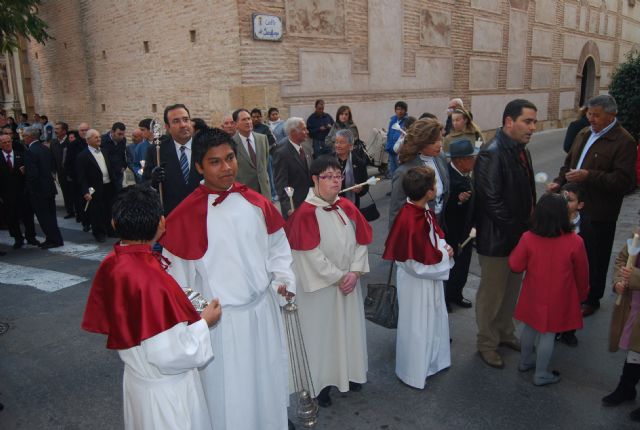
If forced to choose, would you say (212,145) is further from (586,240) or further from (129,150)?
(129,150)

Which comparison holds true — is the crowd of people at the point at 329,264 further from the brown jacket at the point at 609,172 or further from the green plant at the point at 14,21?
the green plant at the point at 14,21

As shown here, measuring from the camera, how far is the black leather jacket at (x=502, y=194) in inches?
158

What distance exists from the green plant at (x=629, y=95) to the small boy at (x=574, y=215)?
7.12 meters

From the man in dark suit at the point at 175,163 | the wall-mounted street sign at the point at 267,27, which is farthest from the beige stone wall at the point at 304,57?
the man in dark suit at the point at 175,163

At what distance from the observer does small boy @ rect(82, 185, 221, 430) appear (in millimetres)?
2131

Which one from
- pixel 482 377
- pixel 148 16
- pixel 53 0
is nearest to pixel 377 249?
pixel 482 377

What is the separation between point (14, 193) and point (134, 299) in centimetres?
762

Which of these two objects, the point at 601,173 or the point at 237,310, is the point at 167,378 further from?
the point at 601,173

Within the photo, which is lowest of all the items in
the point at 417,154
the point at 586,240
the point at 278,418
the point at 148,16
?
the point at 278,418

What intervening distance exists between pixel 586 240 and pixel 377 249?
3.09 m

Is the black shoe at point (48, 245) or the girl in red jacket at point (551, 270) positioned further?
the black shoe at point (48, 245)

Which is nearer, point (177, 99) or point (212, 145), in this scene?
point (212, 145)

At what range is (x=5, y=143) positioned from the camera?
821cm

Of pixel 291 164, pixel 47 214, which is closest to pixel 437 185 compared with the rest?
pixel 291 164
